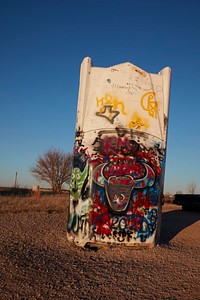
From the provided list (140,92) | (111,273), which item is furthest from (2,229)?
(140,92)

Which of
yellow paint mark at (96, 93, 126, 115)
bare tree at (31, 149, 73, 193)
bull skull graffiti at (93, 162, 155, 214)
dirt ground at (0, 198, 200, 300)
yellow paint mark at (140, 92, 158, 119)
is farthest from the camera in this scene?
bare tree at (31, 149, 73, 193)

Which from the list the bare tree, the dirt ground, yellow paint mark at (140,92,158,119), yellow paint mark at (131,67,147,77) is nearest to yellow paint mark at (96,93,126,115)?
yellow paint mark at (140,92,158,119)

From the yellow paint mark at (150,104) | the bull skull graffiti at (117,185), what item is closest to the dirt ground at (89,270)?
the bull skull graffiti at (117,185)

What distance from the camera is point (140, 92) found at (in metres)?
7.33

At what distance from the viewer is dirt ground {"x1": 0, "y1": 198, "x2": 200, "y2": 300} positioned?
12.6 feet

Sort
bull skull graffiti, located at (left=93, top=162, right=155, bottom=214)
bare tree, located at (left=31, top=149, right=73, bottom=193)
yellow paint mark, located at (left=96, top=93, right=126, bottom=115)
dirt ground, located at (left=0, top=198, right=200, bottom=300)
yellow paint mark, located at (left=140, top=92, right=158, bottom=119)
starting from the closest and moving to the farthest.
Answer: dirt ground, located at (left=0, top=198, right=200, bottom=300) → bull skull graffiti, located at (left=93, top=162, right=155, bottom=214) → yellow paint mark, located at (left=96, top=93, right=126, bottom=115) → yellow paint mark, located at (left=140, top=92, right=158, bottom=119) → bare tree, located at (left=31, top=149, right=73, bottom=193)

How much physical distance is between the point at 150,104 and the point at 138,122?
625mm

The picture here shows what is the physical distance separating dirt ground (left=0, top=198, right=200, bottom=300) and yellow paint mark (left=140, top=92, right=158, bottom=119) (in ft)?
11.3

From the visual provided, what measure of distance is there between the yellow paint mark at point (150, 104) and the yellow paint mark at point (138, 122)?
271 mm

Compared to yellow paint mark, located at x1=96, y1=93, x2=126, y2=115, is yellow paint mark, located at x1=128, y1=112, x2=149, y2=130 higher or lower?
yellow paint mark, located at x1=96, y1=93, x2=126, y2=115

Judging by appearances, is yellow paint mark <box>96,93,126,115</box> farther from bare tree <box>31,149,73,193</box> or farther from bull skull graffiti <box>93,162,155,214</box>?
bare tree <box>31,149,73,193</box>

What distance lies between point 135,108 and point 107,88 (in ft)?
2.95

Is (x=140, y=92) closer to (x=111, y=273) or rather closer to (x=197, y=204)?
(x=111, y=273)

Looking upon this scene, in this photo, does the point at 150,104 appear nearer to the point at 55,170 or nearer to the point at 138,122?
the point at 138,122
